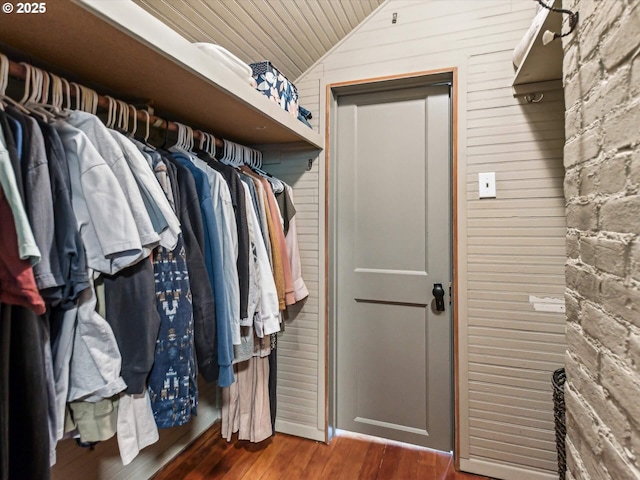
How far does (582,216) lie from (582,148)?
0.62 feet

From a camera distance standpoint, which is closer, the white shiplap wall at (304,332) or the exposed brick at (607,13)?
the exposed brick at (607,13)

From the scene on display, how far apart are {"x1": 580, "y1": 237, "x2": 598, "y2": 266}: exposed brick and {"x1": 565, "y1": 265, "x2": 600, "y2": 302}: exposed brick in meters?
0.03

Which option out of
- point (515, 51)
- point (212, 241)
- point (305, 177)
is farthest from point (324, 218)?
point (515, 51)

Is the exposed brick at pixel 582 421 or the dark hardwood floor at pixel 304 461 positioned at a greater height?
the exposed brick at pixel 582 421

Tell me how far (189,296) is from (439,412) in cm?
159

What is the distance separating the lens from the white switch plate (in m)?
1.68

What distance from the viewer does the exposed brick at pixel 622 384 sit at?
693 millimetres

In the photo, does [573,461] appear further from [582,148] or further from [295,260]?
[295,260]

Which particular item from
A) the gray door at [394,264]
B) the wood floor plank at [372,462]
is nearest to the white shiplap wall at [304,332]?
the gray door at [394,264]

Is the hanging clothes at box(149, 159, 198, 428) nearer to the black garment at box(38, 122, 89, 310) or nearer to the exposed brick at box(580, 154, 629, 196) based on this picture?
Result: the black garment at box(38, 122, 89, 310)

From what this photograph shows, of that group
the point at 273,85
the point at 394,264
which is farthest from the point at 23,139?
the point at 394,264

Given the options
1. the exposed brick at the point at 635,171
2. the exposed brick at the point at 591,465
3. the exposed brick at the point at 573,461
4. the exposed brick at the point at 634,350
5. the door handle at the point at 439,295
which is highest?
the exposed brick at the point at 635,171

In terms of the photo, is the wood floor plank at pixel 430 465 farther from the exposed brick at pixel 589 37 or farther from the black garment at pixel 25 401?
the exposed brick at pixel 589 37

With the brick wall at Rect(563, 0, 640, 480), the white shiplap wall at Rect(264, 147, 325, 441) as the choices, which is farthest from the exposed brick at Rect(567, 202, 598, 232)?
the white shiplap wall at Rect(264, 147, 325, 441)
